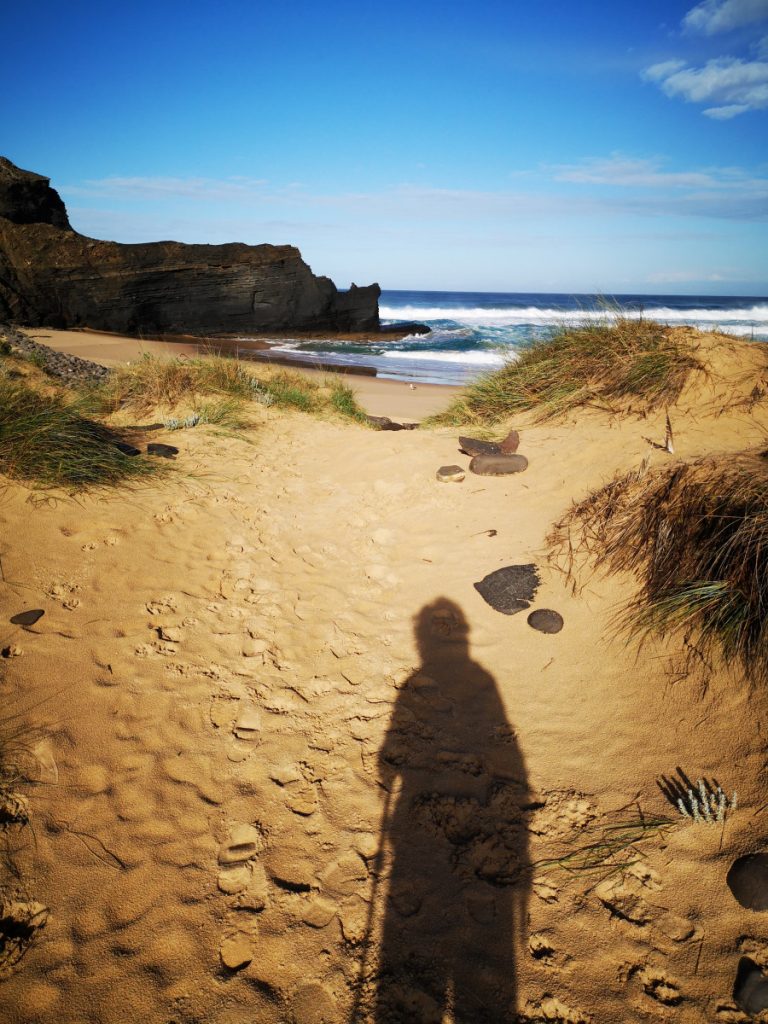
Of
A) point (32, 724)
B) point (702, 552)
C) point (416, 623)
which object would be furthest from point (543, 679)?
point (32, 724)

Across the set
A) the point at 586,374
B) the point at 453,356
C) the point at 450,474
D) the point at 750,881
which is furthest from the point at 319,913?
the point at 453,356

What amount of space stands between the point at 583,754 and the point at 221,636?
210cm

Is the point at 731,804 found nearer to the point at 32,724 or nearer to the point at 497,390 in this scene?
the point at 32,724

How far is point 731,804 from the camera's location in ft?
6.14

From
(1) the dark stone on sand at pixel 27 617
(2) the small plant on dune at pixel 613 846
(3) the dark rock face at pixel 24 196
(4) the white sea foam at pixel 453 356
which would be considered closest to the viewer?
(2) the small plant on dune at pixel 613 846

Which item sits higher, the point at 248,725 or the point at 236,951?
the point at 248,725

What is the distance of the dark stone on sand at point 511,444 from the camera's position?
16.9 feet

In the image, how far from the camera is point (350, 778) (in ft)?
7.25

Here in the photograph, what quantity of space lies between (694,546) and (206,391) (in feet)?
→ 21.0

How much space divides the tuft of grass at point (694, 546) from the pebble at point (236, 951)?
2370 mm

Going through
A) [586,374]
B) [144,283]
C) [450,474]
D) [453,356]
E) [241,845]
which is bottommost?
[241,845]

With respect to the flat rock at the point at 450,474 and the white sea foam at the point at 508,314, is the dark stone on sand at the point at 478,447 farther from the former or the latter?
the white sea foam at the point at 508,314

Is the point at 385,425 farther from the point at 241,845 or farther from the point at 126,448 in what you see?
the point at 241,845

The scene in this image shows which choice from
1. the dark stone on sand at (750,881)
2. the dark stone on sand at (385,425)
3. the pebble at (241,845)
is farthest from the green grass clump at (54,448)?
the dark stone on sand at (750,881)
